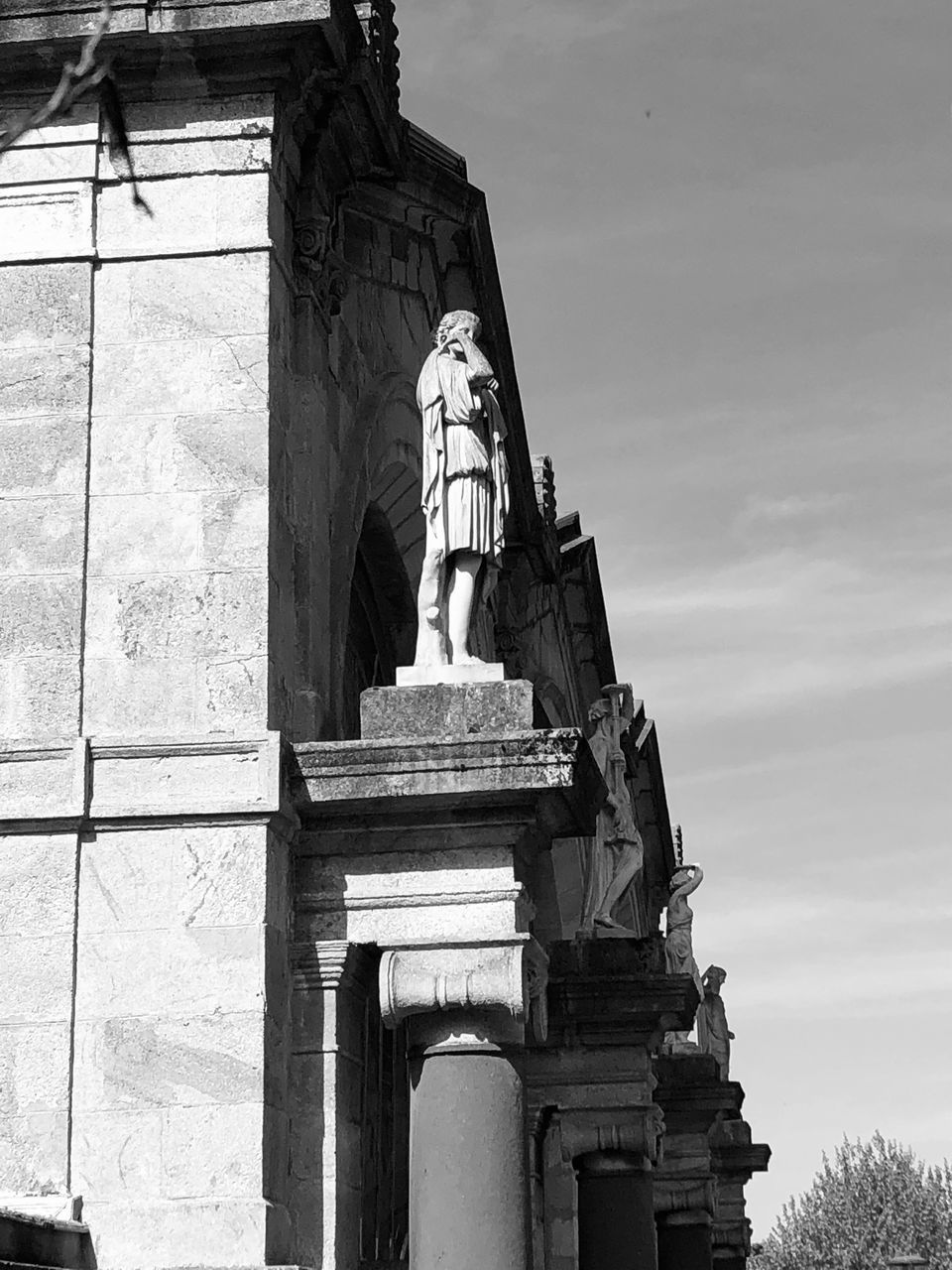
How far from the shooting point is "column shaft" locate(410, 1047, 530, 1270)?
1153cm

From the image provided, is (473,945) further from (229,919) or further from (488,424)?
(488,424)

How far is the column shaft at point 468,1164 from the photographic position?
11531 mm

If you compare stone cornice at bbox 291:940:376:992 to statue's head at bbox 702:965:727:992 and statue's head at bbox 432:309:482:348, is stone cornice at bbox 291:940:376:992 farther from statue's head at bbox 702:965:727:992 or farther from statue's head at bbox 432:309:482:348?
statue's head at bbox 702:965:727:992

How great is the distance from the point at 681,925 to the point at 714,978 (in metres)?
3.95

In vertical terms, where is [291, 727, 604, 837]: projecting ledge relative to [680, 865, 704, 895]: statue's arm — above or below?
below

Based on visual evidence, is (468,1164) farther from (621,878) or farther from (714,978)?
(714,978)

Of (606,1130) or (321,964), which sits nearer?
(321,964)

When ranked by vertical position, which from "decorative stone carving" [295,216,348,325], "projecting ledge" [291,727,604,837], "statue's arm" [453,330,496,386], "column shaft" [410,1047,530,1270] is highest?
"decorative stone carving" [295,216,348,325]

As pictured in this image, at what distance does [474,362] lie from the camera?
13266mm

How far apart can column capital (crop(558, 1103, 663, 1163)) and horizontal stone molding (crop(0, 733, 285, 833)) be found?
6.66 m

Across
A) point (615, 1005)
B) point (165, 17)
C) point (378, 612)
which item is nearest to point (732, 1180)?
point (615, 1005)

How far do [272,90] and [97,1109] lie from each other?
20.7 ft

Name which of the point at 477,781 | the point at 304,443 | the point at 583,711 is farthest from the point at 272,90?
the point at 583,711

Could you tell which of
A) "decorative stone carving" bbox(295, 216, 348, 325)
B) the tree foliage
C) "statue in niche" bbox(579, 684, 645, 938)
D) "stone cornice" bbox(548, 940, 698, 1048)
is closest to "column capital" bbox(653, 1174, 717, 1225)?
"statue in niche" bbox(579, 684, 645, 938)
